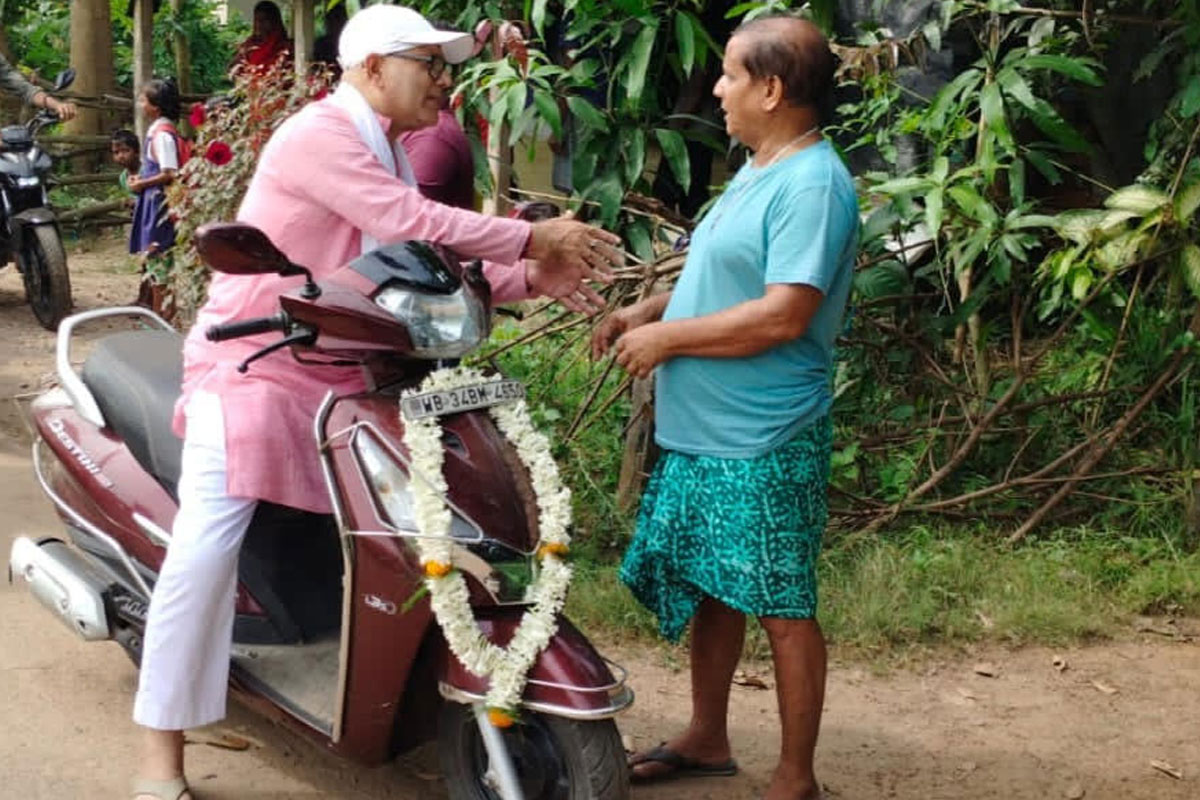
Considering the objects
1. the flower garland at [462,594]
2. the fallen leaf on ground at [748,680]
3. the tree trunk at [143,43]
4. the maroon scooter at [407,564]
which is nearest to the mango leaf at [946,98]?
the fallen leaf on ground at [748,680]

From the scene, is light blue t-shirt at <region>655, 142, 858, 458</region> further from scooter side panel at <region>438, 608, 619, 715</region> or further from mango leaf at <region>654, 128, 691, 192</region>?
mango leaf at <region>654, 128, 691, 192</region>

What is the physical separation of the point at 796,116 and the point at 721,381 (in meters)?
0.56

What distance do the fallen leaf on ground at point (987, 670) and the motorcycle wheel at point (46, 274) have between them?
5.71m

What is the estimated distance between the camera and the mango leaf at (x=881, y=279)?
506 cm

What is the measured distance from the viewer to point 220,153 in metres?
6.29

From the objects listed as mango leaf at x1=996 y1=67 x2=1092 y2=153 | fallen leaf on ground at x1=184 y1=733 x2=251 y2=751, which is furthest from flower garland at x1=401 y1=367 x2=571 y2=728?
mango leaf at x1=996 y1=67 x2=1092 y2=153

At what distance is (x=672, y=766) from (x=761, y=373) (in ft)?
3.34

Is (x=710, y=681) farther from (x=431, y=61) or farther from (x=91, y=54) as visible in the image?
(x=91, y=54)

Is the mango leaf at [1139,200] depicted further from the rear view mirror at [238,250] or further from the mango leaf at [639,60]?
the rear view mirror at [238,250]

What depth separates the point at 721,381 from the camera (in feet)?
11.0

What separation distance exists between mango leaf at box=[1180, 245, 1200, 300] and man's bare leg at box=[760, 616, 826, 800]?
6.07 feet

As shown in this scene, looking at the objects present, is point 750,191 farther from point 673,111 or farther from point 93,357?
point 673,111

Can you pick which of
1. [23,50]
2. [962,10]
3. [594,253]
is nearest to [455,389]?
[594,253]

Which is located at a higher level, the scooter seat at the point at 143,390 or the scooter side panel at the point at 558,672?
the scooter seat at the point at 143,390
